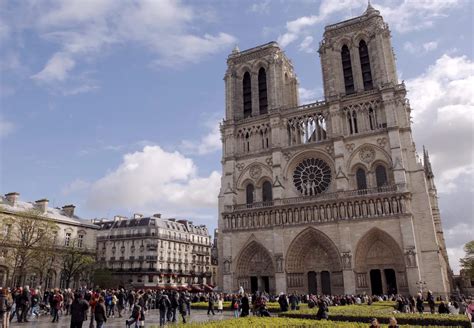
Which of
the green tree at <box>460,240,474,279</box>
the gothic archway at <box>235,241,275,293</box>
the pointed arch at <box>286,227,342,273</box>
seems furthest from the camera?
the green tree at <box>460,240,474,279</box>

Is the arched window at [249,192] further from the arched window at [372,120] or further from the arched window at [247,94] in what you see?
the arched window at [372,120]

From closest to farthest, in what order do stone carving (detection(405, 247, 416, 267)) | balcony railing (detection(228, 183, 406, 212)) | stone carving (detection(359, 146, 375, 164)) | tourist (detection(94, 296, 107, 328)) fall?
tourist (detection(94, 296, 107, 328))
stone carving (detection(405, 247, 416, 267))
balcony railing (detection(228, 183, 406, 212))
stone carving (detection(359, 146, 375, 164))

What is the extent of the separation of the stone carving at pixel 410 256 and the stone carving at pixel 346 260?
4.25 metres

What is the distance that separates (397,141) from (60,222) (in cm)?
3276

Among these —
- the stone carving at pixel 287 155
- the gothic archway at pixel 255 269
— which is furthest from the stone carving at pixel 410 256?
the stone carving at pixel 287 155

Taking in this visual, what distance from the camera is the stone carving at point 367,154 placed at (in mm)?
34200

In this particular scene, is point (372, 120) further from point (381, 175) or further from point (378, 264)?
point (378, 264)

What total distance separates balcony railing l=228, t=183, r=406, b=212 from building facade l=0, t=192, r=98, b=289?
1591cm

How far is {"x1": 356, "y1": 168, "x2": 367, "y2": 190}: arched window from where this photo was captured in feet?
113

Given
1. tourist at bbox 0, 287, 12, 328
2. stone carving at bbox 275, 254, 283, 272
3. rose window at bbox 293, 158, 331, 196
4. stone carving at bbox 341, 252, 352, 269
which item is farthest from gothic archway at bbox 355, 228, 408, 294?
tourist at bbox 0, 287, 12, 328

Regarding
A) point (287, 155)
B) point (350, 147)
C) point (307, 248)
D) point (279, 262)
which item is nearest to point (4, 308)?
point (279, 262)

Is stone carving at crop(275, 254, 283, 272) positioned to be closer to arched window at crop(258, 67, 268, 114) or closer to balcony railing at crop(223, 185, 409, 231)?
balcony railing at crop(223, 185, 409, 231)

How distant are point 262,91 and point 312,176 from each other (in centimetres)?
1185

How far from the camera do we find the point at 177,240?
54.7m
